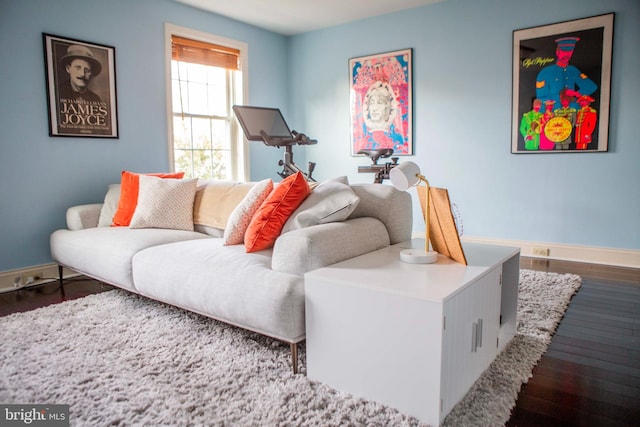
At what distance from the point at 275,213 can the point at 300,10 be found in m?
3.27

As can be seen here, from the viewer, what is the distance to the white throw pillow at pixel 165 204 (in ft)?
11.0

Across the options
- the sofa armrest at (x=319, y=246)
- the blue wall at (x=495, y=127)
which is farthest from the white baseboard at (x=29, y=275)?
the blue wall at (x=495, y=127)

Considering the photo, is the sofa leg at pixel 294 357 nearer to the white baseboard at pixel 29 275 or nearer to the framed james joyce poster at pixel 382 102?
the white baseboard at pixel 29 275

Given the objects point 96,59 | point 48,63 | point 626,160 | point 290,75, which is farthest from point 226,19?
point 626,160

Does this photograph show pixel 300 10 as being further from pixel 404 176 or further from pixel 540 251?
pixel 404 176

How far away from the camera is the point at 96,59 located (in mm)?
3947

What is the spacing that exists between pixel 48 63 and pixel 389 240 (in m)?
3.05

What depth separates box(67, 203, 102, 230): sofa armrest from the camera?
3.54 meters

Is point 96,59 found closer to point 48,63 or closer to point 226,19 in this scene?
point 48,63

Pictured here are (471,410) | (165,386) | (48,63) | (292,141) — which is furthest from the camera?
(292,141)

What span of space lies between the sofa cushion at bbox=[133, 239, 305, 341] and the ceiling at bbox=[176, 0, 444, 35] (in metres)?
2.93

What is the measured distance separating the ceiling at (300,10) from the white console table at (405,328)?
3.49m

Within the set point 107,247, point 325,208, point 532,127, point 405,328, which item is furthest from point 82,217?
point 532,127

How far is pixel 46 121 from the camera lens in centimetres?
365
